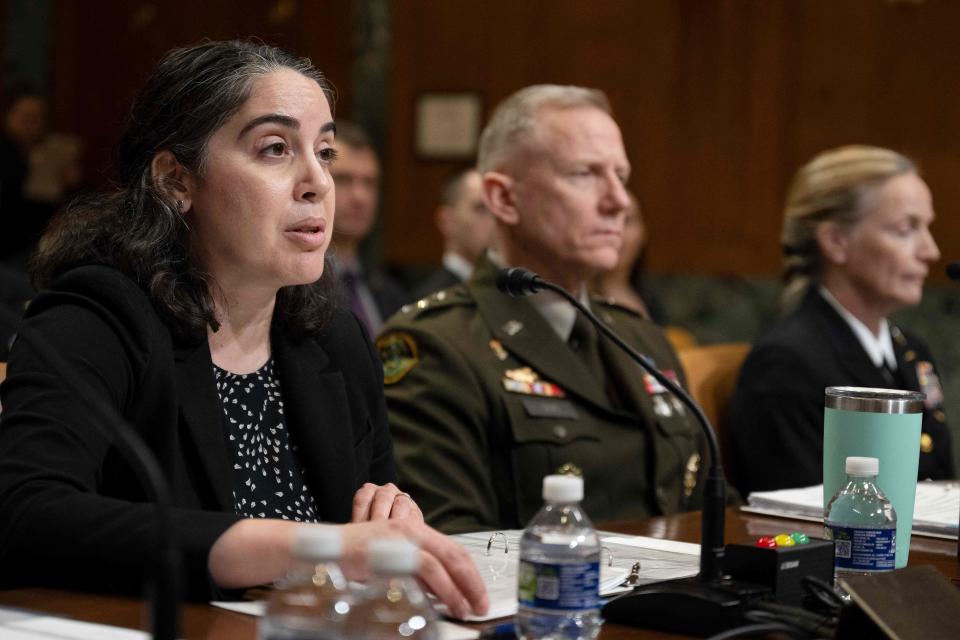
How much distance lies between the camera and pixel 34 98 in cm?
747

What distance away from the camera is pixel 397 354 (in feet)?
8.71

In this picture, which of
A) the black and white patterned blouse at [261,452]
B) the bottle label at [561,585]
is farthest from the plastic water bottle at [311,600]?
the black and white patterned blouse at [261,452]

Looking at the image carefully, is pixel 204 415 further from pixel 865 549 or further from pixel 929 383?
pixel 929 383

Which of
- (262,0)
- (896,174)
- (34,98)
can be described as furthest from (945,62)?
(34,98)

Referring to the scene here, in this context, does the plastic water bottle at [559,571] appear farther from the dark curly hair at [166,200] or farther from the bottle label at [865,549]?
the dark curly hair at [166,200]

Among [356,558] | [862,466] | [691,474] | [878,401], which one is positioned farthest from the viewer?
[691,474]

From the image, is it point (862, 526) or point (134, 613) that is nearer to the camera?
point (134, 613)

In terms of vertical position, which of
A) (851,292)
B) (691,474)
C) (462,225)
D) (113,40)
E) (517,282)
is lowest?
(691,474)

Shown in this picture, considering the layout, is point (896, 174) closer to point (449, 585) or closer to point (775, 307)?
point (775, 307)

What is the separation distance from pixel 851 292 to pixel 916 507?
1.33 meters

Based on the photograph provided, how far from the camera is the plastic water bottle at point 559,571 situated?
1239 millimetres

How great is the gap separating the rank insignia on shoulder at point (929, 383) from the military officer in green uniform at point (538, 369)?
87 cm

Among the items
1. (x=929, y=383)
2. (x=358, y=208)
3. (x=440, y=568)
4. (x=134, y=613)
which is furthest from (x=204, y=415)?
(x=358, y=208)

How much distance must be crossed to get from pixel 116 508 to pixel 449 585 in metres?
0.40
